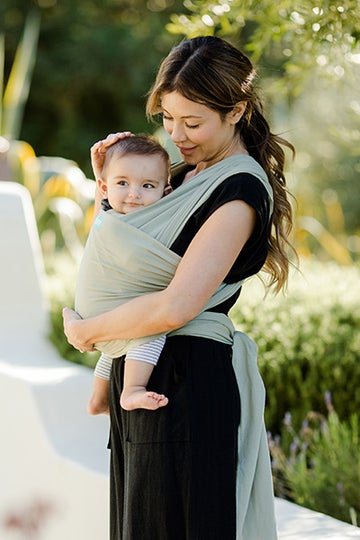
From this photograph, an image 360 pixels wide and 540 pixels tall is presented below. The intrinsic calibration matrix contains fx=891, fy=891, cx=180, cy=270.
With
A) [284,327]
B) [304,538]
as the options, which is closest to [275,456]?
[284,327]

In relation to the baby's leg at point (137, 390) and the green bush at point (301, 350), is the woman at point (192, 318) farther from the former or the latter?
the green bush at point (301, 350)

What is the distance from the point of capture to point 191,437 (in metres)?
2.00

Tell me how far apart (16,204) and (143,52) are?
15.9 meters

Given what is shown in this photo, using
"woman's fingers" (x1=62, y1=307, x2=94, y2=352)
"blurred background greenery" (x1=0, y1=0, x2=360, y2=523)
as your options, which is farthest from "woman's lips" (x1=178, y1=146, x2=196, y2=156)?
"woman's fingers" (x1=62, y1=307, x2=94, y2=352)

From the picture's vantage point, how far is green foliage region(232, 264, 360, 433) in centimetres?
432

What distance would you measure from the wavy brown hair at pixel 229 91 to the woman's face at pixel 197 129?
0.7 inches

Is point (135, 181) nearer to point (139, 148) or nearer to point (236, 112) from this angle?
point (139, 148)

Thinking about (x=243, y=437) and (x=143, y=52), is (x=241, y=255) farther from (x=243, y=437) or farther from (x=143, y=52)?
(x=143, y=52)

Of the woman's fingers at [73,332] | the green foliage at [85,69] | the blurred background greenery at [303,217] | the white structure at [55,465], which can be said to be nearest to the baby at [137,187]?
the woman's fingers at [73,332]

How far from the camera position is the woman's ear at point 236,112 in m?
2.07

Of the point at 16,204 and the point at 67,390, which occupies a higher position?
the point at 16,204

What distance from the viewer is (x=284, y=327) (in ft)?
14.7

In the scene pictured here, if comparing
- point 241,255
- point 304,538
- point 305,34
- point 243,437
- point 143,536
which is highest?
point 305,34

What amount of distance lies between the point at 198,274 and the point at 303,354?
2.51 meters
